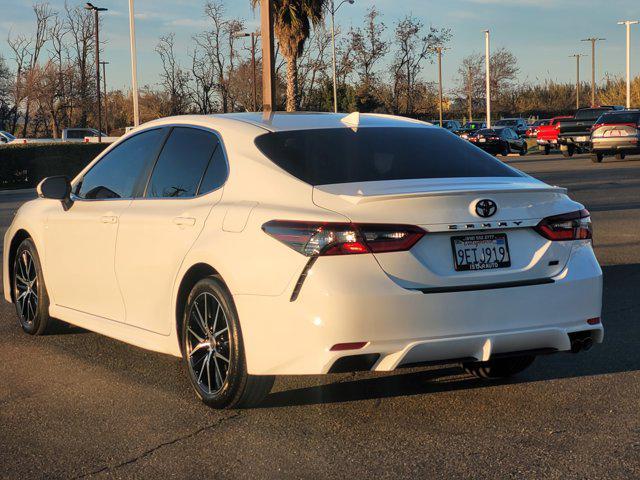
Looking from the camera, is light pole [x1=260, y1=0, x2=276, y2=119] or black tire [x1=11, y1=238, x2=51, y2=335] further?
light pole [x1=260, y1=0, x2=276, y2=119]

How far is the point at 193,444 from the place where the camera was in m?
4.75

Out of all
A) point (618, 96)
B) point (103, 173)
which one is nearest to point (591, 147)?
point (103, 173)

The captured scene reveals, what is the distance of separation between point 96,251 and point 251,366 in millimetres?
1960

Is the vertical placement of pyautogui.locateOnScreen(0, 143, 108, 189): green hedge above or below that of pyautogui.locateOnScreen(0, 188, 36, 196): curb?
above

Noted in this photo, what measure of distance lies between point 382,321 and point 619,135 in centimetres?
3105

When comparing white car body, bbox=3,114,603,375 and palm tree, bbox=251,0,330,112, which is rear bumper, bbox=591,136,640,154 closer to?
palm tree, bbox=251,0,330,112

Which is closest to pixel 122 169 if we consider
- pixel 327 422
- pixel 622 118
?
pixel 327 422

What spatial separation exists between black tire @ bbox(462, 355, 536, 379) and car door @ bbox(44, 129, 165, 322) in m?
2.17

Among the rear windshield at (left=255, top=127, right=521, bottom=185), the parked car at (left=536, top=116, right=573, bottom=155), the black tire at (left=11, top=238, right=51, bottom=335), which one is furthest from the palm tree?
the rear windshield at (left=255, top=127, right=521, bottom=185)

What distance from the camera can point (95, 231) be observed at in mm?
6512

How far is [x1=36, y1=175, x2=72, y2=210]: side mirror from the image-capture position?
6.91 meters

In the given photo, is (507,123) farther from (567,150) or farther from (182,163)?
(182,163)

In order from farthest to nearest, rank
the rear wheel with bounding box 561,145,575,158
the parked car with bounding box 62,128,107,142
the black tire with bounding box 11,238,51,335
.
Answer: the parked car with bounding box 62,128,107,142 < the rear wheel with bounding box 561,145,575,158 < the black tire with bounding box 11,238,51,335

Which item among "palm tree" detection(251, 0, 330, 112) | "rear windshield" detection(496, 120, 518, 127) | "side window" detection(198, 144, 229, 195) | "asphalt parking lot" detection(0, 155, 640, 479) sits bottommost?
"asphalt parking lot" detection(0, 155, 640, 479)
